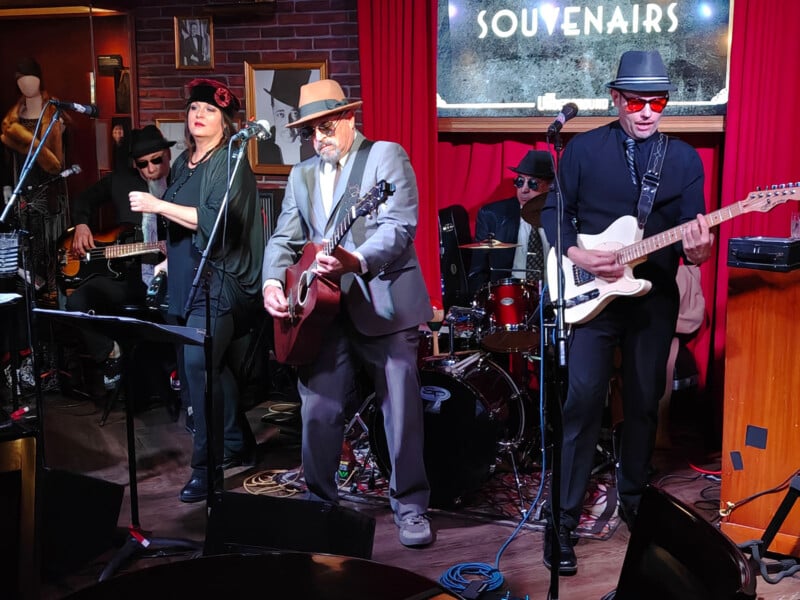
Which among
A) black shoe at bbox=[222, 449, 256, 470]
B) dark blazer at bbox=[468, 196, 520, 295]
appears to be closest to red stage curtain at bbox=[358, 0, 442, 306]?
dark blazer at bbox=[468, 196, 520, 295]

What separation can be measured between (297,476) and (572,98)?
2.60m

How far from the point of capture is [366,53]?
540 centimetres

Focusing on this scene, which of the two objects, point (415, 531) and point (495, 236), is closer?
point (415, 531)

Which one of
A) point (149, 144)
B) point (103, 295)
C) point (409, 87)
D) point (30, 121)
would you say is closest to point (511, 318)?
point (409, 87)

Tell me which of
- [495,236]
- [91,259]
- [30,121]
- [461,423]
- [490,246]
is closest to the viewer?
[461,423]

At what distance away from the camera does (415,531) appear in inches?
A: 148

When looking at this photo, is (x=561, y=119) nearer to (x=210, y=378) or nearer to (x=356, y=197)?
(x=356, y=197)

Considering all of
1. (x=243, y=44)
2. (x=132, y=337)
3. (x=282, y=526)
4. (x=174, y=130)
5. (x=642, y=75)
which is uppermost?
(x=243, y=44)

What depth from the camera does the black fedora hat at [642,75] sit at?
3457 millimetres

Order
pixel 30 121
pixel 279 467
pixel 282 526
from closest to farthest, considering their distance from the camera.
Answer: pixel 282 526 < pixel 279 467 < pixel 30 121

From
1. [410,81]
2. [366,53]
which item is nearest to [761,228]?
[410,81]

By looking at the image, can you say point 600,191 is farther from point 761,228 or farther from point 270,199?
point 270,199

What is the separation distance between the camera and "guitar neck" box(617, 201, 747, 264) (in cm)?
325

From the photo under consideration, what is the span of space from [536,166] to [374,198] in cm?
203
